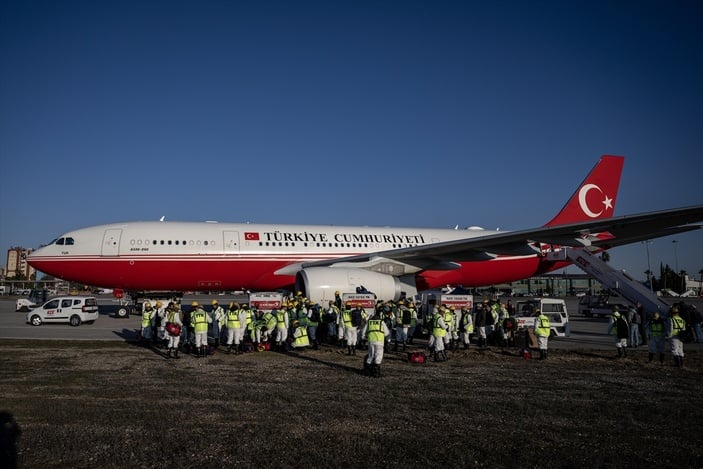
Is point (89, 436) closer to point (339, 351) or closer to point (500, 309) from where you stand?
point (339, 351)

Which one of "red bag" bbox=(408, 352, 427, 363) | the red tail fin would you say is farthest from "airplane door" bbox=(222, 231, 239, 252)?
the red tail fin

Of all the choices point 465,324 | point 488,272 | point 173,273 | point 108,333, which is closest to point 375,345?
point 465,324

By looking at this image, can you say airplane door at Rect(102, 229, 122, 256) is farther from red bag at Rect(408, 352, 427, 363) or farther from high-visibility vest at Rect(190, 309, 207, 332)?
red bag at Rect(408, 352, 427, 363)

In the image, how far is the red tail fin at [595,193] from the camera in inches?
1241

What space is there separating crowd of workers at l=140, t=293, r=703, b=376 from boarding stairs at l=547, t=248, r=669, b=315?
714mm

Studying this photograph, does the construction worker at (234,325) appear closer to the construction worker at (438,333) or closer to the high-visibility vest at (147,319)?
the high-visibility vest at (147,319)

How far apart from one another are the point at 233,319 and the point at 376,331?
19.7 feet

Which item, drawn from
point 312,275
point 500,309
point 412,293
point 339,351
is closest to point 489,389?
point 339,351

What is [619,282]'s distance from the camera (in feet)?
76.3

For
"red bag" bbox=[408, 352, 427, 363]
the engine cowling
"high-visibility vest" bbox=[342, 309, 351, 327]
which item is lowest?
"red bag" bbox=[408, 352, 427, 363]

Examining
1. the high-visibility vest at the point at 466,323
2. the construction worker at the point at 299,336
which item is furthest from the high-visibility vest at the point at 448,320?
the construction worker at the point at 299,336

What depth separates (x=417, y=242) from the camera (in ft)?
98.3

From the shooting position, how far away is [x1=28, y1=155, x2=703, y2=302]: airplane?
21281 millimetres

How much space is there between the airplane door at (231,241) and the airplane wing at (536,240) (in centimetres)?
330
